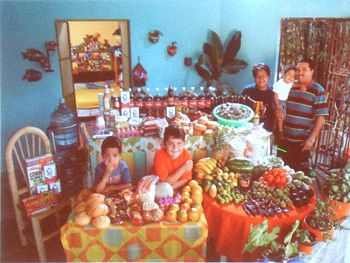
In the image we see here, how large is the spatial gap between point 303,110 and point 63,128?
147 inches

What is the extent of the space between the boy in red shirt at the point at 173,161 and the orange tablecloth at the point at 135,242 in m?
0.56

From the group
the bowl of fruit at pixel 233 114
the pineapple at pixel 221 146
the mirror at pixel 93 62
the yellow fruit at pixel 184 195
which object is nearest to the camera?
the yellow fruit at pixel 184 195

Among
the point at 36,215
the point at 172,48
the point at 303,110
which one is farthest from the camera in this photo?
the point at 172,48

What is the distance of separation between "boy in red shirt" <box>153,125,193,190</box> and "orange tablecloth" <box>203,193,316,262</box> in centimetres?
29

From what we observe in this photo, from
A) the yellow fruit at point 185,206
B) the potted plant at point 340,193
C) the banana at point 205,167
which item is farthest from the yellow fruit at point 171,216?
the potted plant at point 340,193

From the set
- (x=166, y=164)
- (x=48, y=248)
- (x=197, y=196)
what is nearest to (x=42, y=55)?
(x=48, y=248)

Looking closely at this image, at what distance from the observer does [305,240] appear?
272 cm

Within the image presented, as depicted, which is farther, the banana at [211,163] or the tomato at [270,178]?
the banana at [211,163]

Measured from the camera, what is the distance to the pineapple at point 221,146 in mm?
3705

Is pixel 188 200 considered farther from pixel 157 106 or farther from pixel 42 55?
pixel 42 55

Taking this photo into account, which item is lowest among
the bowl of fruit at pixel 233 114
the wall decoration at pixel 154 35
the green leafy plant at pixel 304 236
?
the green leafy plant at pixel 304 236

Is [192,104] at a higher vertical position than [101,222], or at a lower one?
higher

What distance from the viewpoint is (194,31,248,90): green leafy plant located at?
6.55 meters

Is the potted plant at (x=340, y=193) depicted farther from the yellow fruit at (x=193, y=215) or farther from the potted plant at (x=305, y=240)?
the yellow fruit at (x=193, y=215)
